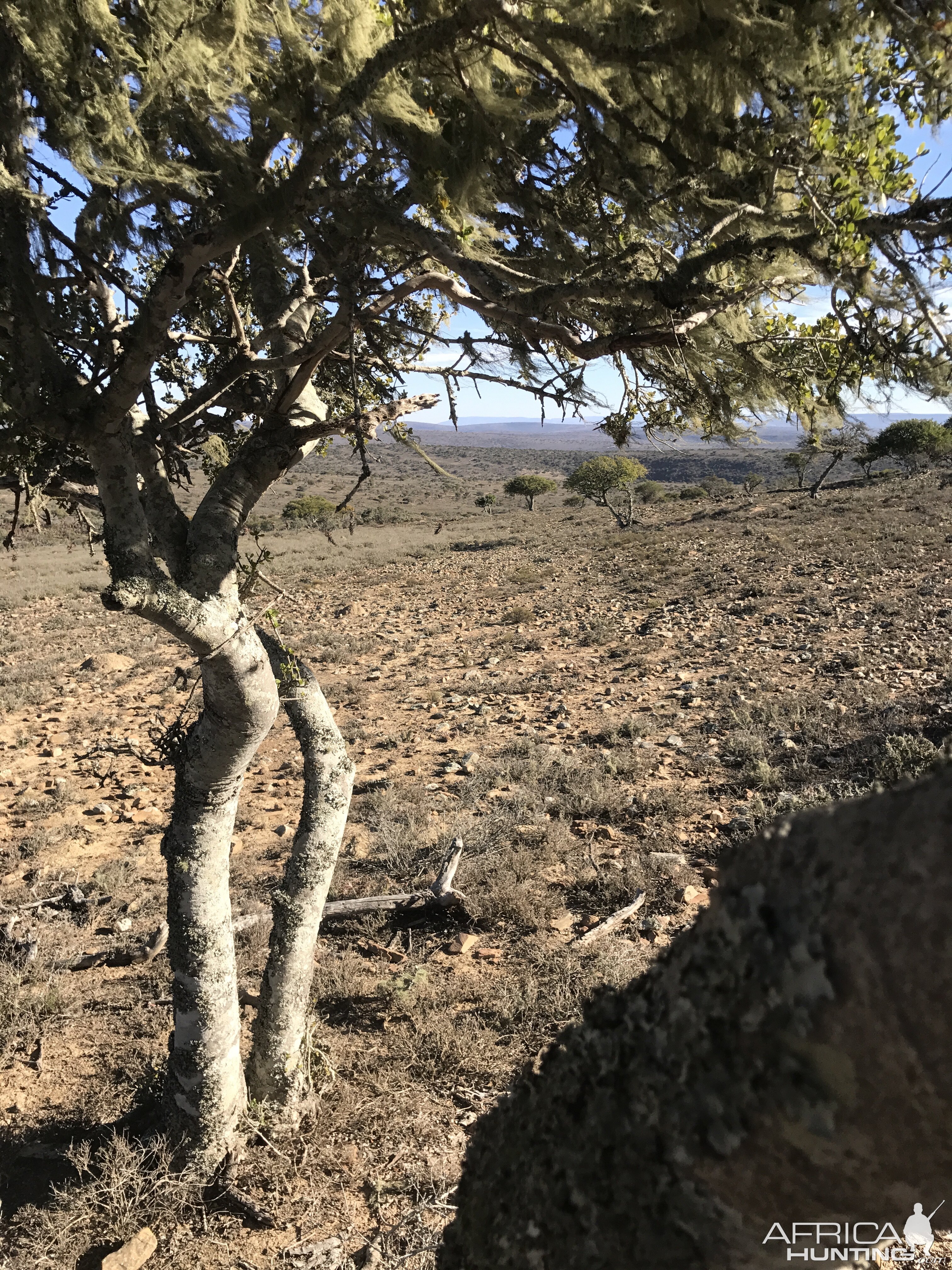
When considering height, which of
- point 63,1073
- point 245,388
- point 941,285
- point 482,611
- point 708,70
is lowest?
point 63,1073

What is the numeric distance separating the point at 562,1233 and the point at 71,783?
8.92m

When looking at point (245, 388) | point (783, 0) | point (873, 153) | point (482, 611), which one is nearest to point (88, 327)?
point (245, 388)

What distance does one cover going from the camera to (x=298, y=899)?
3.65 meters

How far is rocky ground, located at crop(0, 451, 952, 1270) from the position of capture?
345 centimetres

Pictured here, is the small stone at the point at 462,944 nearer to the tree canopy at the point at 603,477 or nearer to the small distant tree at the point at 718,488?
the tree canopy at the point at 603,477

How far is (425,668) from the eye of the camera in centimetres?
1260

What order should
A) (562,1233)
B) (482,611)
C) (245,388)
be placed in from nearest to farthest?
1. (562,1233)
2. (245,388)
3. (482,611)

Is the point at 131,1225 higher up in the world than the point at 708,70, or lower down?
lower down

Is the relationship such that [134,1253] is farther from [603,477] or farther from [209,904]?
[603,477]

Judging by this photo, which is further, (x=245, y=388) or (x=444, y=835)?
(x=444, y=835)

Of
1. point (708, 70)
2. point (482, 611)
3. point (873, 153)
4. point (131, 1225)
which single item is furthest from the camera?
point (482, 611)

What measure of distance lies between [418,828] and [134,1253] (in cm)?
402

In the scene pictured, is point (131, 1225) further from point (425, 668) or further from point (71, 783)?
point (425, 668)

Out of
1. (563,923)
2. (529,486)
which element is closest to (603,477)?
(529,486)
